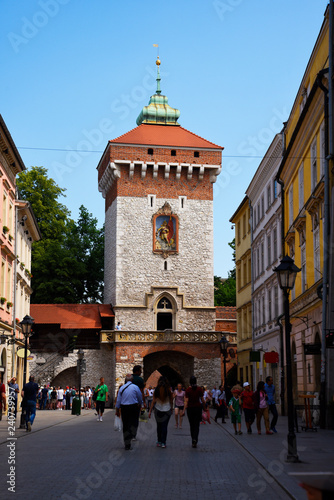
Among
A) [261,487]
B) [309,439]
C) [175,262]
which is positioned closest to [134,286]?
[175,262]

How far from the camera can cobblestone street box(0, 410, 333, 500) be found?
30.0 ft

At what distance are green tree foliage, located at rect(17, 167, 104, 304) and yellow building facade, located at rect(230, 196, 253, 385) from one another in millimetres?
14975

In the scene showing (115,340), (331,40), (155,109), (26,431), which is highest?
(155,109)

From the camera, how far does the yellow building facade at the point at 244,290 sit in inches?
1800

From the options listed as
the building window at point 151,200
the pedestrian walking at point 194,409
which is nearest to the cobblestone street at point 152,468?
the pedestrian walking at point 194,409

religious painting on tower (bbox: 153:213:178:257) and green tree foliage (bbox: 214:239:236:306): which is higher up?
religious painting on tower (bbox: 153:213:178:257)

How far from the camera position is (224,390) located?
30.8 metres

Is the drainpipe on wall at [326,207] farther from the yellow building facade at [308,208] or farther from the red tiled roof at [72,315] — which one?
the red tiled roof at [72,315]

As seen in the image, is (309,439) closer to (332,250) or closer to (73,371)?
(332,250)

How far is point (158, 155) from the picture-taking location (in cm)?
5462

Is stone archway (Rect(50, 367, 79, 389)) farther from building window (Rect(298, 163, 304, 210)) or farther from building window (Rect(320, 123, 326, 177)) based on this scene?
building window (Rect(320, 123, 326, 177))

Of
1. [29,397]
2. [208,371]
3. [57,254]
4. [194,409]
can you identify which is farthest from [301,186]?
[57,254]

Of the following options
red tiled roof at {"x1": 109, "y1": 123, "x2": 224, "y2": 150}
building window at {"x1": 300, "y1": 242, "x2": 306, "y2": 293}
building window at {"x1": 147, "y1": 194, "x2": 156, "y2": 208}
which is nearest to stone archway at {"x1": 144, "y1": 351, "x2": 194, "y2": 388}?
building window at {"x1": 147, "y1": 194, "x2": 156, "y2": 208}

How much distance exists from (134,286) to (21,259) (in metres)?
13.5
